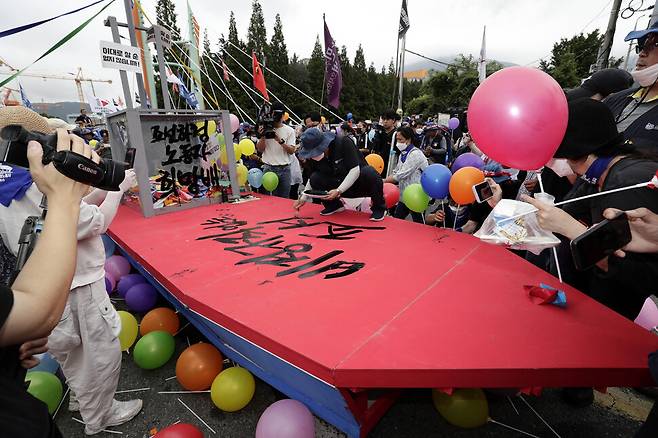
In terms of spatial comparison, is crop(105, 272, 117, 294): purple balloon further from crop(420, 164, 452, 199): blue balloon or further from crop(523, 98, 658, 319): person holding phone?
crop(523, 98, 658, 319): person holding phone

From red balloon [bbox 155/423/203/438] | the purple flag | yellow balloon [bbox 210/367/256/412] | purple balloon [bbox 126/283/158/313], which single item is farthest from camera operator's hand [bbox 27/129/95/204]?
the purple flag

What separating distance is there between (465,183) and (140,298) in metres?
3.33

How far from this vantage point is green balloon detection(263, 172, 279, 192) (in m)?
5.49

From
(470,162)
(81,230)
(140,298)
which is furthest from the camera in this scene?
(470,162)

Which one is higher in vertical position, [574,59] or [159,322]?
[574,59]

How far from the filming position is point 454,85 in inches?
1527

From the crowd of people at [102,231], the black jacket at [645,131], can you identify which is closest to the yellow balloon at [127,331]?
the crowd of people at [102,231]

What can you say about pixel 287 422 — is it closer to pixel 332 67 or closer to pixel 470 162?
pixel 470 162

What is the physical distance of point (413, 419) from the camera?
2.06 meters

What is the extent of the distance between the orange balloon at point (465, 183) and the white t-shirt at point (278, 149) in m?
3.20

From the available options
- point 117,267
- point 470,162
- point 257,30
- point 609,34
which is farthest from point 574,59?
point 117,267

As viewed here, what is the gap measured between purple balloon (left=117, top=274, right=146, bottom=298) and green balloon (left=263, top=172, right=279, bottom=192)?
2.59 m

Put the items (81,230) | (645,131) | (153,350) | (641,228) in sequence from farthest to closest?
(153,350), (645,131), (81,230), (641,228)

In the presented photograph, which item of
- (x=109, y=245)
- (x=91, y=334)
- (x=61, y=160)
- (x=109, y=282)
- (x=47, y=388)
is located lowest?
(x=47, y=388)
